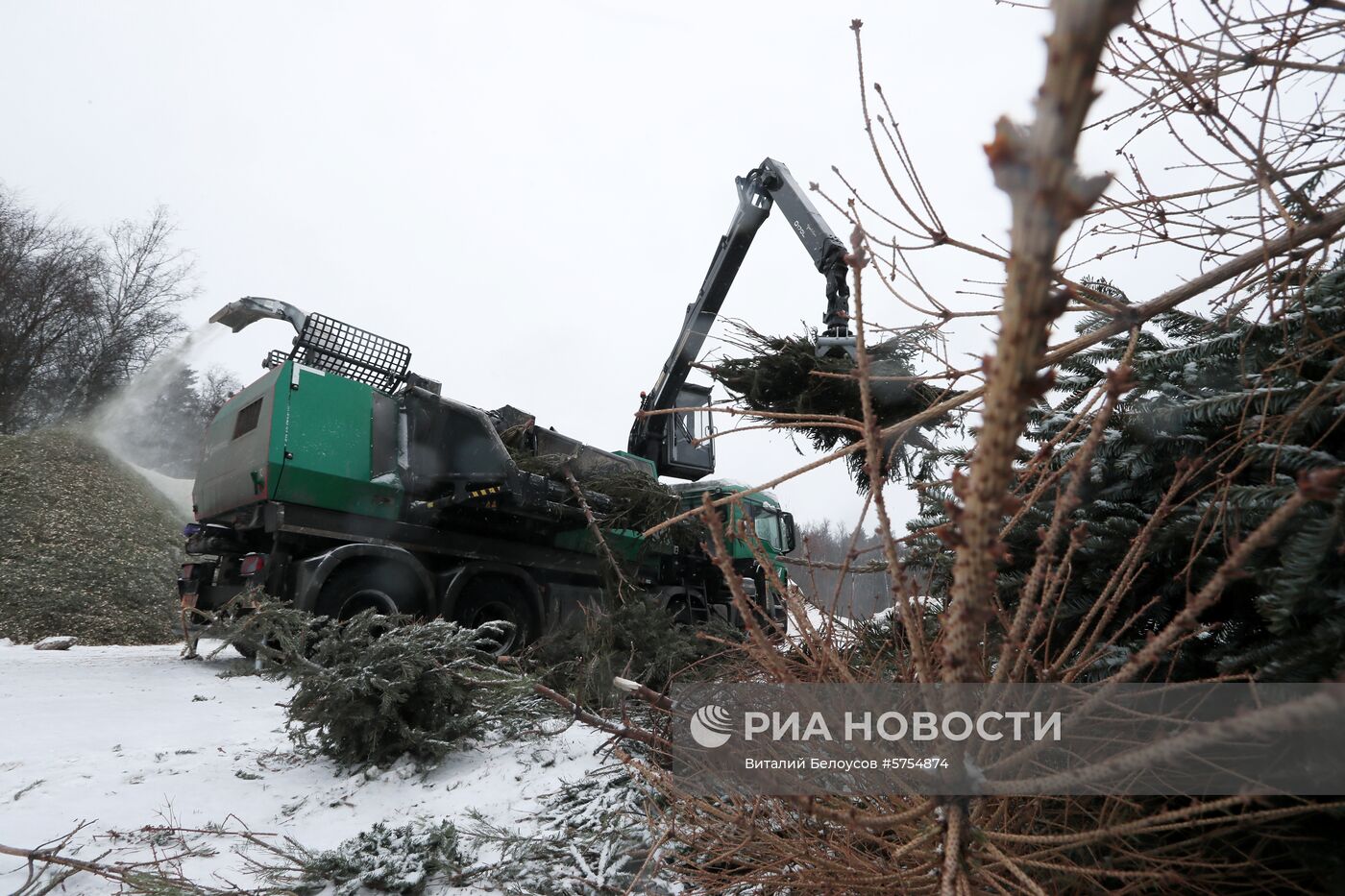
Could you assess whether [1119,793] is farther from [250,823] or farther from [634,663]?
Answer: [634,663]

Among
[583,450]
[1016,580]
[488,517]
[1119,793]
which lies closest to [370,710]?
[1016,580]

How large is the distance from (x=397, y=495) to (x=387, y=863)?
15.6ft

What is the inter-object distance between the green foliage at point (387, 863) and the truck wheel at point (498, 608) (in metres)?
4.29

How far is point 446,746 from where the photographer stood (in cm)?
365

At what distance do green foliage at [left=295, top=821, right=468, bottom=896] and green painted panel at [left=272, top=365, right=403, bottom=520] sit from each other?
4254mm

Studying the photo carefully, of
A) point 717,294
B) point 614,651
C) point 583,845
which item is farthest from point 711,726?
point 717,294

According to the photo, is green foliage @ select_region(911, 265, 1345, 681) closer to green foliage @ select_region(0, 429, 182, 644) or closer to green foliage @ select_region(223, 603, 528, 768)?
green foliage @ select_region(223, 603, 528, 768)

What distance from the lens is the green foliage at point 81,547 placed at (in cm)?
1018

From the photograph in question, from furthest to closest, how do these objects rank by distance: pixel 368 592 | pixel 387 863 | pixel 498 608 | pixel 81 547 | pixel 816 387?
pixel 81 547, pixel 498 608, pixel 368 592, pixel 816 387, pixel 387 863

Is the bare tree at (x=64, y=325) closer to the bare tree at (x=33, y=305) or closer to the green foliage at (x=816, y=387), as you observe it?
the bare tree at (x=33, y=305)

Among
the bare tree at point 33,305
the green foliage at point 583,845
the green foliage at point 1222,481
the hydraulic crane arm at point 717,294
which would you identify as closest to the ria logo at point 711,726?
the green foliage at point 583,845

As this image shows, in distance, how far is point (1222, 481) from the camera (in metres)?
1.90

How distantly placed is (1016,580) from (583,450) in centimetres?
646

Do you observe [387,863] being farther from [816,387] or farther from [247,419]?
[247,419]
